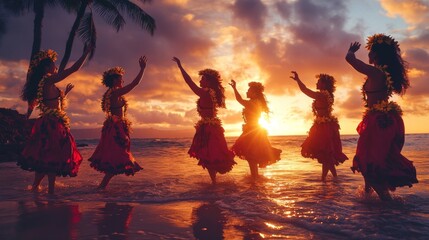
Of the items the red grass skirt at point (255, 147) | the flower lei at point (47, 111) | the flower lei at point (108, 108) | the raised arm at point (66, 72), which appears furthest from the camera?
the red grass skirt at point (255, 147)

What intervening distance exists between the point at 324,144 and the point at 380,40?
9.89ft

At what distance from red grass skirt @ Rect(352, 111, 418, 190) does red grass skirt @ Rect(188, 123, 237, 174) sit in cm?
289

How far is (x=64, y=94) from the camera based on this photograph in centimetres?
699

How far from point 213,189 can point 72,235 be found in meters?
3.54

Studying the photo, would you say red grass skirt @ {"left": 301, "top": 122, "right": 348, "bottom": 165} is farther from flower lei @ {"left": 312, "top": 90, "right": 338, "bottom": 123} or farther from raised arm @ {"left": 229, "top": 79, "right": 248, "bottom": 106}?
raised arm @ {"left": 229, "top": 79, "right": 248, "bottom": 106}

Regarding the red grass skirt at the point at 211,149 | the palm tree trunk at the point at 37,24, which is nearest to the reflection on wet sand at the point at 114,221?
the red grass skirt at the point at 211,149

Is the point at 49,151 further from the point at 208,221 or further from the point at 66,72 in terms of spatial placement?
the point at 208,221

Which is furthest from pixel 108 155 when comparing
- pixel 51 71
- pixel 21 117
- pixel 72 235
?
pixel 21 117

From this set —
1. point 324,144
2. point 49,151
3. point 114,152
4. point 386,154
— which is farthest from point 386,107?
point 49,151

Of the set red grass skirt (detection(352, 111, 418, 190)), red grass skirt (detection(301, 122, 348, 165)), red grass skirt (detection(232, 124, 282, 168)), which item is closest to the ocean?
red grass skirt (detection(352, 111, 418, 190))

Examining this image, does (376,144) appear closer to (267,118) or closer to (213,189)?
(213,189)

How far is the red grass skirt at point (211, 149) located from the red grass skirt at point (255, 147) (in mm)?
1126

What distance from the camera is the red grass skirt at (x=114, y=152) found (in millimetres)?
6930

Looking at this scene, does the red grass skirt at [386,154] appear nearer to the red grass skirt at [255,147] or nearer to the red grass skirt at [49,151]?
the red grass skirt at [255,147]
